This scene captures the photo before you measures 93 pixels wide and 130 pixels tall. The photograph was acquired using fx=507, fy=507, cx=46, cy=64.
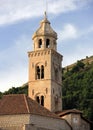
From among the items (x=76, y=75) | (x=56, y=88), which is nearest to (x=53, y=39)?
(x=56, y=88)

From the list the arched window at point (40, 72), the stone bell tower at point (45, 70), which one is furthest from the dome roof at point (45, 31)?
the arched window at point (40, 72)

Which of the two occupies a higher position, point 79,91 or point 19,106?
point 79,91

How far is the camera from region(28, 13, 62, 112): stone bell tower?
63844mm

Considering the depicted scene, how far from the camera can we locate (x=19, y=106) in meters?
53.7

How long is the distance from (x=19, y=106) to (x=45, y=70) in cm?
1198

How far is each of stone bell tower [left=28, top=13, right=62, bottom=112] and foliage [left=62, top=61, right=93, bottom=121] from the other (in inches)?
650

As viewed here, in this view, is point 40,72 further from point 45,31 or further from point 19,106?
point 19,106

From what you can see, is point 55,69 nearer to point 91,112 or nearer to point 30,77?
point 30,77

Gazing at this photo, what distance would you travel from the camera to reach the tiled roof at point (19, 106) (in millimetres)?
52812

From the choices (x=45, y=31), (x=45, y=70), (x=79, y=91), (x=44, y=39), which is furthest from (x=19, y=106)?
(x=79, y=91)

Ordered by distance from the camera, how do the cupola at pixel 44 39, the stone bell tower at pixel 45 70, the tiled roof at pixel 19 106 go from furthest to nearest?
the cupola at pixel 44 39 < the stone bell tower at pixel 45 70 < the tiled roof at pixel 19 106

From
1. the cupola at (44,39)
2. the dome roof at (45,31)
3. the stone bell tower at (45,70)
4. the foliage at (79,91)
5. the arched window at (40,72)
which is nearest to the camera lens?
the stone bell tower at (45,70)

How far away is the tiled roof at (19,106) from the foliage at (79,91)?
26574 millimetres

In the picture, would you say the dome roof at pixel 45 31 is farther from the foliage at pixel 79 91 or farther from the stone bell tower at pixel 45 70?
the foliage at pixel 79 91
